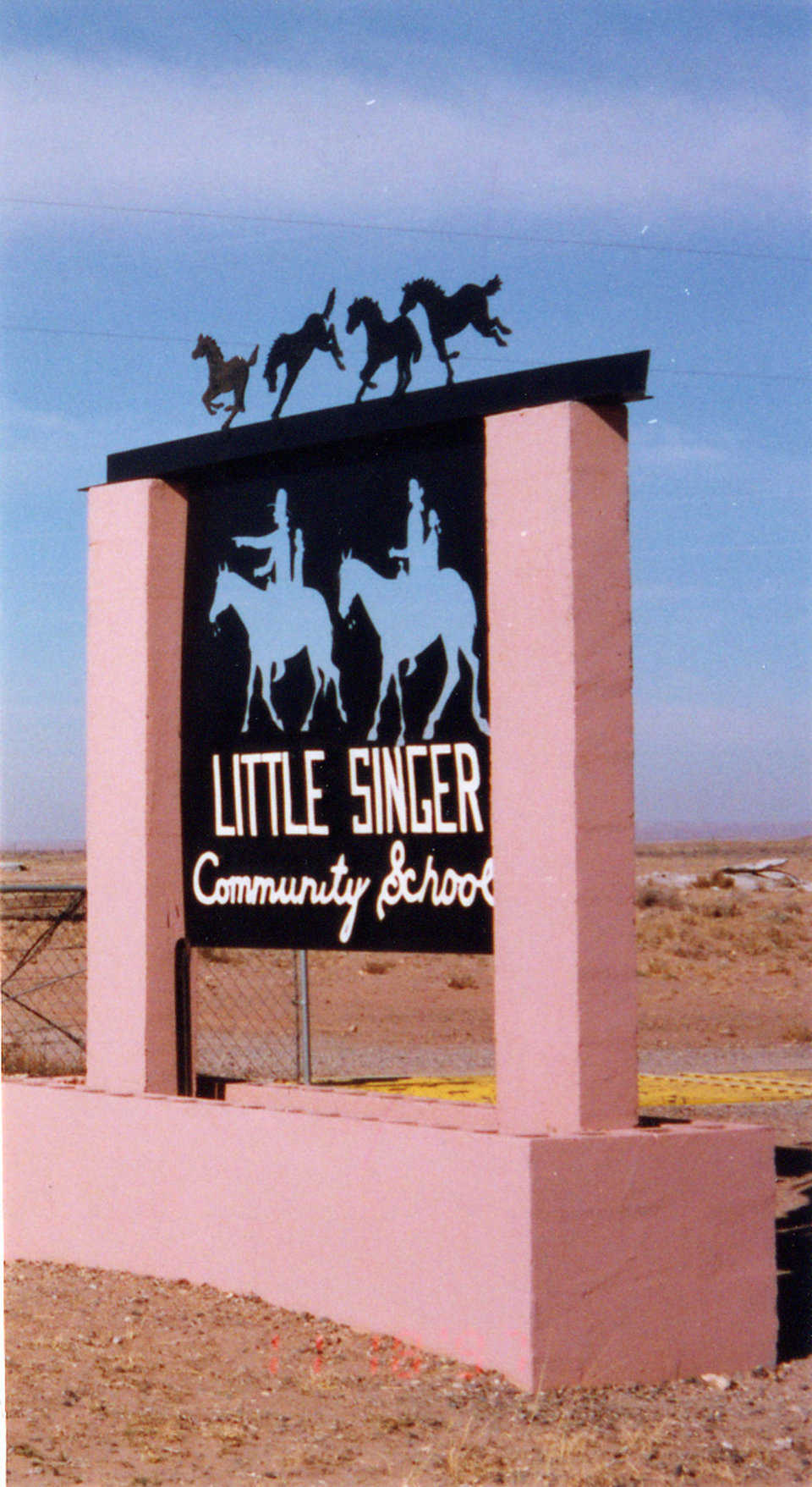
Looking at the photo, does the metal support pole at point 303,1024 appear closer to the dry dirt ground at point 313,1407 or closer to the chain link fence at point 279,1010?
the chain link fence at point 279,1010

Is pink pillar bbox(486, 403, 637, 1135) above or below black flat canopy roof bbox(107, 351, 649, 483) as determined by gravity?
below

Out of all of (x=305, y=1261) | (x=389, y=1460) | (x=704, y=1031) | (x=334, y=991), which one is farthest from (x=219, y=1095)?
(x=334, y=991)

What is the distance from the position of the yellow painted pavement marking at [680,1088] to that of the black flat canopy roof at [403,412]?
6.62 m

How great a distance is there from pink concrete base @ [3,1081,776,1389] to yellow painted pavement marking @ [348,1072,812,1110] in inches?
250

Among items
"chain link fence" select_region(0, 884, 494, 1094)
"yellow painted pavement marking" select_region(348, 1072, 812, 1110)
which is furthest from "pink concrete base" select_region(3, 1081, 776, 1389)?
"yellow painted pavement marking" select_region(348, 1072, 812, 1110)

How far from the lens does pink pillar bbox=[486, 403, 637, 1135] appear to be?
22.2 feet

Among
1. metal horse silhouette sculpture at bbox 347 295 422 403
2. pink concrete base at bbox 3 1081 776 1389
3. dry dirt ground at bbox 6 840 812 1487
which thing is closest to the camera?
dry dirt ground at bbox 6 840 812 1487

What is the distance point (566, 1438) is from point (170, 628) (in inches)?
173

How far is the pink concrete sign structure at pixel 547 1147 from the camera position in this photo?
6.53 m

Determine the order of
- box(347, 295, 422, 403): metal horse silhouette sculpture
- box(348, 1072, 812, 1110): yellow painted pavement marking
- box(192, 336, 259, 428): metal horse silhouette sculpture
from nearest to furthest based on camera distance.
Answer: box(347, 295, 422, 403): metal horse silhouette sculpture → box(192, 336, 259, 428): metal horse silhouette sculpture → box(348, 1072, 812, 1110): yellow painted pavement marking

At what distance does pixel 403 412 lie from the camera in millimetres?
7832

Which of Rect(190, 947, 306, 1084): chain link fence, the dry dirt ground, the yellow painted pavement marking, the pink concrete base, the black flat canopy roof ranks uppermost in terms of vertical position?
the black flat canopy roof

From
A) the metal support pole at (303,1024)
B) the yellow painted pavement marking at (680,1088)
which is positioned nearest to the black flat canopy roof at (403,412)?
the metal support pole at (303,1024)

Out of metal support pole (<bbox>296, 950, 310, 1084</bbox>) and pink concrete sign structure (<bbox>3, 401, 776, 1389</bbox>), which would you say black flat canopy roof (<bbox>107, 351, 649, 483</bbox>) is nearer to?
pink concrete sign structure (<bbox>3, 401, 776, 1389</bbox>)
